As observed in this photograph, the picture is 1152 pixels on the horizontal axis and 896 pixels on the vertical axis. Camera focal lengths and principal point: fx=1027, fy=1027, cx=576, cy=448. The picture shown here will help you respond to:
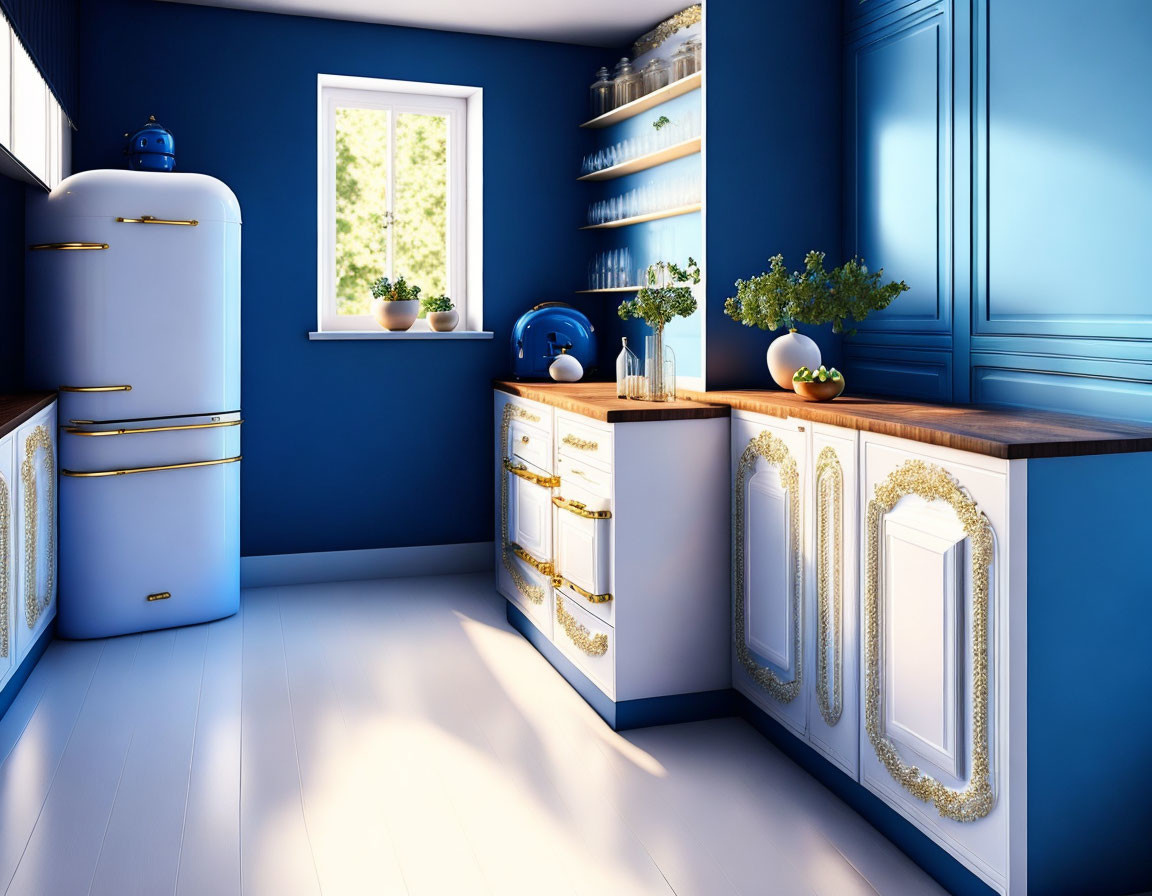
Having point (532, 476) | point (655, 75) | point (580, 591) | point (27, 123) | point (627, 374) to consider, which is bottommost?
point (580, 591)

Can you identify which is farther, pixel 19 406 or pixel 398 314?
pixel 398 314

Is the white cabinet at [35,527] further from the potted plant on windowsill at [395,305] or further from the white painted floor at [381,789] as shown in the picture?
the potted plant on windowsill at [395,305]

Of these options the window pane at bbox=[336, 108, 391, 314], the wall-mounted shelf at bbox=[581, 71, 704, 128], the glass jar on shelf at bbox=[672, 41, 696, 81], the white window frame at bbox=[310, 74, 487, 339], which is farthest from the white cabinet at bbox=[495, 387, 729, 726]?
the window pane at bbox=[336, 108, 391, 314]

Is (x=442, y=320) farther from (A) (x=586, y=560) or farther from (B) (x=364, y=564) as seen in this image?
(A) (x=586, y=560)

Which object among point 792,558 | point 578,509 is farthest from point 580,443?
point 792,558

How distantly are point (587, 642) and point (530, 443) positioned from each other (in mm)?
954

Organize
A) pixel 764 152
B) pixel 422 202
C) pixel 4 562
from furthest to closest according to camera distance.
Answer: pixel 422 202 → pixel 764 152 → pixel 4 562

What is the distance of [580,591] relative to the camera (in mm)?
3252

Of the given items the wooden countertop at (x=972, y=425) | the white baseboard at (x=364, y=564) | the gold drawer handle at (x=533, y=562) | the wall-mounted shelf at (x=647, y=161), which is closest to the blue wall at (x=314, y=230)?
the white baseboard at (x=364, y=564)

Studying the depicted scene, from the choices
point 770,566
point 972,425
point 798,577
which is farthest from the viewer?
point 770,566

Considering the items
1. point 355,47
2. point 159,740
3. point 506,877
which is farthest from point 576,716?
point 355,47

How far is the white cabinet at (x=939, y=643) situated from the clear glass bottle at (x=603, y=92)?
2929 millimetres

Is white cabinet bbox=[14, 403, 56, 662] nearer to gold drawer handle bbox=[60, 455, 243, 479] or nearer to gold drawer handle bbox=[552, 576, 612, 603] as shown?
gold drawer handle bbox=[60, 455, 243, 479]

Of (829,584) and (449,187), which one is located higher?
(449,187)
